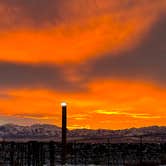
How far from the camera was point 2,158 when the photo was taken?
3503 cm

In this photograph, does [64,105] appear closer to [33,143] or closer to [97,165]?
[33,143]

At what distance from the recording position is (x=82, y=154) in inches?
1598

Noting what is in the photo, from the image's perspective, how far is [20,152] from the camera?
3316 centimetres

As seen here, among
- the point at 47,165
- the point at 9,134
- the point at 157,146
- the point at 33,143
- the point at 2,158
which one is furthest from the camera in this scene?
the point at 9,134

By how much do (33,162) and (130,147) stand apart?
16.4 meters

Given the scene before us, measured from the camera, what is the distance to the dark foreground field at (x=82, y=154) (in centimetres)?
3036

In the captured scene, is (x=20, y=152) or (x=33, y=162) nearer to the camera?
(x=33, y=162)

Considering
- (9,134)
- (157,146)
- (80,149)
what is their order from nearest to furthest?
(80,149), (157,146), (9,134)

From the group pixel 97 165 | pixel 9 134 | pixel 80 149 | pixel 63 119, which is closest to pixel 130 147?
pixel 80 149

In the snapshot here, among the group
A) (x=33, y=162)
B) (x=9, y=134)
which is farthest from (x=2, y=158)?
(x=9, y=134)

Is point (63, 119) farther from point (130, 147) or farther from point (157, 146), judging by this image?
point (157, 146)

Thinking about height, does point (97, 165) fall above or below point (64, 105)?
below

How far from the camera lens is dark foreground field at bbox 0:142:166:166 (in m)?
30.4

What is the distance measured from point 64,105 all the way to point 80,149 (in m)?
14.0
